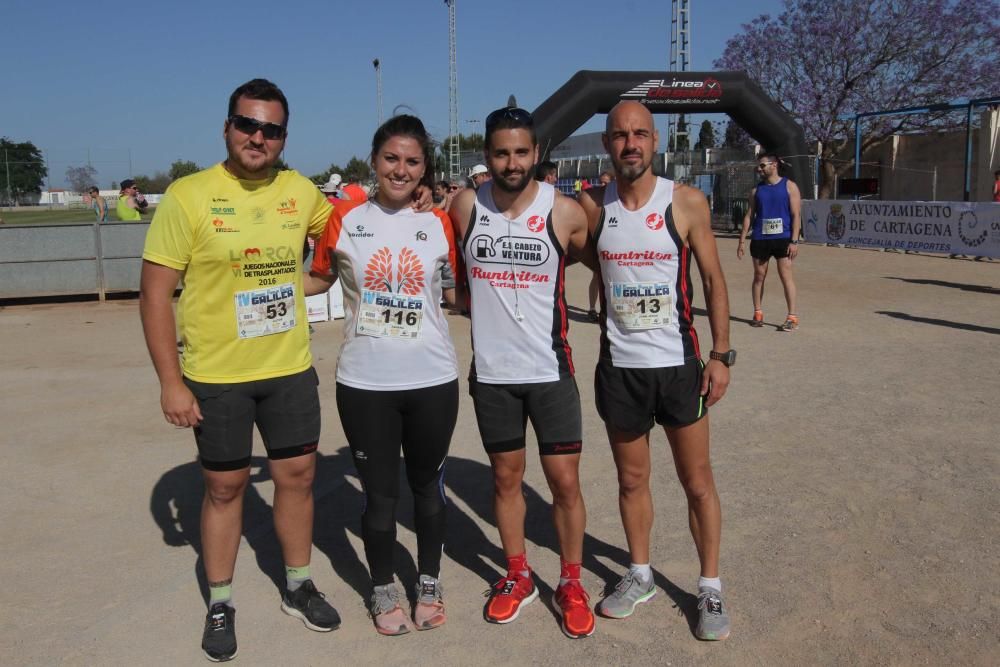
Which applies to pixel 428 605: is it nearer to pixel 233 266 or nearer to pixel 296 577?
pixel 296 577

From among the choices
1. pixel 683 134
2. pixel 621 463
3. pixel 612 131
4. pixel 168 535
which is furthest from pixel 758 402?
pixel 683 134

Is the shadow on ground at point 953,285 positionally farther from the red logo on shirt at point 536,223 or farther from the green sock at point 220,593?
the green sock at point 220,593

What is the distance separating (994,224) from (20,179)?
217 ft

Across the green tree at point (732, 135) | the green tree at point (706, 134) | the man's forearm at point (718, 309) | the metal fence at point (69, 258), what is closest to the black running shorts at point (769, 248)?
the man's forearm at point (718, 309)

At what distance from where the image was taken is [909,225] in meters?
17.8

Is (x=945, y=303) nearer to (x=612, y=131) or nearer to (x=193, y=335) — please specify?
(x=612, y=131)

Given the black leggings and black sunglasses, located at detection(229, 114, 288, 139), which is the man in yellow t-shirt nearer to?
black sunglasses, located at detection(229, 114, 288, 139)

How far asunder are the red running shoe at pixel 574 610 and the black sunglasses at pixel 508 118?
1790mm

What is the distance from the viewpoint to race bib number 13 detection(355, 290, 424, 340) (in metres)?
3.10

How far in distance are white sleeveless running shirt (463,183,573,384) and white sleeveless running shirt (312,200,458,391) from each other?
17cm

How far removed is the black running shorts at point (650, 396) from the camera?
3160 mm

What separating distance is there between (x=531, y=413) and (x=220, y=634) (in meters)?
1.43

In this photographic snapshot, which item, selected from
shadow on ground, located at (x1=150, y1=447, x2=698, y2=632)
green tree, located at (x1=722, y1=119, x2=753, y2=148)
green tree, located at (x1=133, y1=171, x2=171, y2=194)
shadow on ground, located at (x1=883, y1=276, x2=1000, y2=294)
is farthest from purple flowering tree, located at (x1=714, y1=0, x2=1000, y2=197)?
green tree, located at (x1=133, y1=171, x2=171, y2=194)

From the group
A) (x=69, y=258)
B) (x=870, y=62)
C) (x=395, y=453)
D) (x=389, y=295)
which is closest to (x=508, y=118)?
(x=389, y=295)
